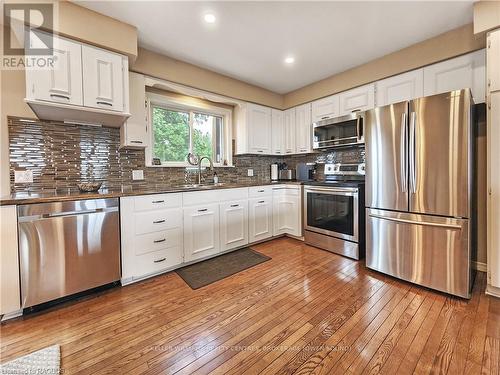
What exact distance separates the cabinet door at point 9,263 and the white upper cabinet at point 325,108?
145 inches

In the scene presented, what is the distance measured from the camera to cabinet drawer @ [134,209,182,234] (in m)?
2.22

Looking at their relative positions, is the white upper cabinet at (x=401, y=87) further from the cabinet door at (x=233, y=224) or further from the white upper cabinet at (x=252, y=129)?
the cabinet door at (x=233, y=224)

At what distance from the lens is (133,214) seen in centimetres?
218

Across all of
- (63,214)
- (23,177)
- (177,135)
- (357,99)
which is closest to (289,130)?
(357,99)

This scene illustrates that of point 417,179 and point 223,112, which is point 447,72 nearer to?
point 417,179

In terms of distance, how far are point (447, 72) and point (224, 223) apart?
3.04 meters

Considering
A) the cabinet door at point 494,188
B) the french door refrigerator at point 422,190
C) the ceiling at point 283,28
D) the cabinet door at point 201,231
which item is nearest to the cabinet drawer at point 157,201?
the cabinet door at point 201,231

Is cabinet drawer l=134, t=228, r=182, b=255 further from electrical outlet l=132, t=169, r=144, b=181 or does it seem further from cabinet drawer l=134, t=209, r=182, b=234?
electrical outlet l=132, t=169, r=144, b=181

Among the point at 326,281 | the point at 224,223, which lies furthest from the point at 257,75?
the point at 326,281

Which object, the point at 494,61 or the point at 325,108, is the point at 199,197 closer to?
the point at 325,108

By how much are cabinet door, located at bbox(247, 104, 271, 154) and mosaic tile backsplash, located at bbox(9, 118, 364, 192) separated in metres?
1.38

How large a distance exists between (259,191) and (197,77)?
71.6 inches

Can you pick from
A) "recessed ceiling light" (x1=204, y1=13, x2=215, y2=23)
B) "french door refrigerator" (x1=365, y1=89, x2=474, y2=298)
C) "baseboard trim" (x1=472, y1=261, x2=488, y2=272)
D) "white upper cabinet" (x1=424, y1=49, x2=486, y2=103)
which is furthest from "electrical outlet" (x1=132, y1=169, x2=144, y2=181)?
"baseboard trim" (x1=472, y1=261, x2=488, y2=272)

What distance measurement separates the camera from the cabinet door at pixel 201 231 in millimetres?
2570
